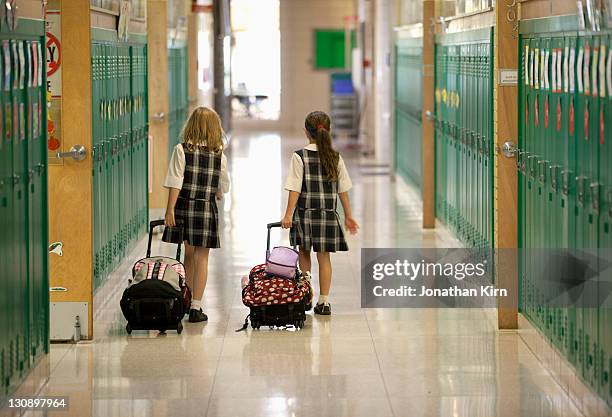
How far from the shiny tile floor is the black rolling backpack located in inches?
3.8

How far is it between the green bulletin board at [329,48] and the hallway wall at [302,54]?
0.52 ft

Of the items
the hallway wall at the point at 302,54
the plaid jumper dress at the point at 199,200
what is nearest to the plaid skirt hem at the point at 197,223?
the plaid jumper dress at the point at 199,200

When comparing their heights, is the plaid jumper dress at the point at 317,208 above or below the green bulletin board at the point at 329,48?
below

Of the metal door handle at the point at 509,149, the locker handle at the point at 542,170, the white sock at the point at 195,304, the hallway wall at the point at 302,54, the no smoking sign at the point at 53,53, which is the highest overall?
the hallway wall at the point at 302,54

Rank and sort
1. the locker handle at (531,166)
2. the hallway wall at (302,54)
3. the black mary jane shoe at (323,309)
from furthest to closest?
the hallway wall at (302,54) < the black mary jane shoe at (323,309) < the locker handle at (531,166)

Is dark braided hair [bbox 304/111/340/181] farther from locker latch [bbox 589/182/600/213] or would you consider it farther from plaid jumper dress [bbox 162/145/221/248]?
locker latch [bbox 589/182/600/213]

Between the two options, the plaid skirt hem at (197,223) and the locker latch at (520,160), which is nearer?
the locker latch at (520,160)

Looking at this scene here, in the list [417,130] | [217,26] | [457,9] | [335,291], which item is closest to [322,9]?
[217,26]

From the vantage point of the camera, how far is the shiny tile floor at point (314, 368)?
5.85 metres

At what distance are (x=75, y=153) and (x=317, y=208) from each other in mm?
1706

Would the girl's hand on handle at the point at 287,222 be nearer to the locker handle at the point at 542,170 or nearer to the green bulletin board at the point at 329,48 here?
the locker handle at the point at 542,170

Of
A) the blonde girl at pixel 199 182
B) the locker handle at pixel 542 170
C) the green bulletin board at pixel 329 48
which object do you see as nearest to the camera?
the locker handle at pixel 542 170

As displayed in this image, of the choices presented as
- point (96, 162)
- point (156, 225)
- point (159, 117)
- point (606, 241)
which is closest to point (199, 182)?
point (156, 225)

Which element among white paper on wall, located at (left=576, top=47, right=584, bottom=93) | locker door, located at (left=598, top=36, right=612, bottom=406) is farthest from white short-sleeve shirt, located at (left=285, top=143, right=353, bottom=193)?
locker door, located at (left=598, top=36, right=612, bottom=406)
